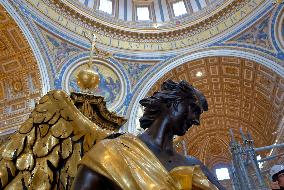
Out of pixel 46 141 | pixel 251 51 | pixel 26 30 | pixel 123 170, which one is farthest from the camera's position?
pixel 251 51

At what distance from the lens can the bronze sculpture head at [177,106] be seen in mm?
1492

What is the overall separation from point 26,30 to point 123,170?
11.4 meters

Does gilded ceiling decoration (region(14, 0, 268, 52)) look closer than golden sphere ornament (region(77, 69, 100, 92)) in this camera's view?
No

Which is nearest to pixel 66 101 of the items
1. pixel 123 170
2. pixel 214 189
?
pixel 123 170

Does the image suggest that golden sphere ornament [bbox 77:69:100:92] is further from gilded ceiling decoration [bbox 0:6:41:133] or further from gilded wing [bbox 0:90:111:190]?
gilded ceiling decoration [bbox 0:6:41:133]

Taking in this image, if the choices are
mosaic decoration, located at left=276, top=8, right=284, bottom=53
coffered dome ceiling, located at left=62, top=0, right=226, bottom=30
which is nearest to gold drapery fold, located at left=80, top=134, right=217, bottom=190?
mosaic decoration, located at left=276, top=8, right=284, bottom=53

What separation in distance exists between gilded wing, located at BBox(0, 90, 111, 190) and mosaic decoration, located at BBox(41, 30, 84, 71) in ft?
34.9

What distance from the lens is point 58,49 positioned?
12.4 m

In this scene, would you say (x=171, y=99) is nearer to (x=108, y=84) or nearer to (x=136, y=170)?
(x=136, y=170)

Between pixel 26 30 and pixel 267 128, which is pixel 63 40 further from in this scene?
pixel 267 128

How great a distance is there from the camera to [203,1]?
1469 centimetres

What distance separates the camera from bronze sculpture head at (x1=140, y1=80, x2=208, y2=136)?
1492 mm

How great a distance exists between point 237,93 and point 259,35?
3.18 metres

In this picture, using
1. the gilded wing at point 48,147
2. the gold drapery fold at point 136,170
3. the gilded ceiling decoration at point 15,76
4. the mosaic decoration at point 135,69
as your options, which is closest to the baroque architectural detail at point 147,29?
the mosaic decoration at point 135,69
